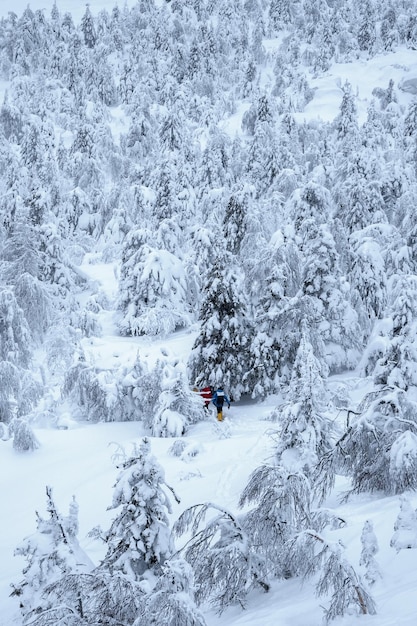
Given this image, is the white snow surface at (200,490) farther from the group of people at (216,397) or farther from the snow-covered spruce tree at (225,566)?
the group of people at (216,397)

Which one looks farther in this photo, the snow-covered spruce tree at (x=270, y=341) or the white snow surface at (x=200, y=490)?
the snow-covered spruce tree at (x=270, y=341)

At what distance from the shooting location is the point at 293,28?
7594 centimetres

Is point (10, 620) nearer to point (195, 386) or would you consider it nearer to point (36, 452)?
point (36, 452)

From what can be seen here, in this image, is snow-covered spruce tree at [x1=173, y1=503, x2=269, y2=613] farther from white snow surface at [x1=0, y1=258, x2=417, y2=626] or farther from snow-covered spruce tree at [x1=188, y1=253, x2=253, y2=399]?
A: snow-covered spruce tree at [x1=188, y1=253, x2=253, y2=399]

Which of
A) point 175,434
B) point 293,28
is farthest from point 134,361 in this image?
point 293,28

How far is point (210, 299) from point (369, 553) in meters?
15.7

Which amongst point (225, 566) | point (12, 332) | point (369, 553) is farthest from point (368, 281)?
Result: point (369, 553)

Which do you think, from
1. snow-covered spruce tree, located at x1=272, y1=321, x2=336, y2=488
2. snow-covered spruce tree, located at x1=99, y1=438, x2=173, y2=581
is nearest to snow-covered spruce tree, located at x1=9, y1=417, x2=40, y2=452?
snow-covered spruce tree, located at x1=272, y1=321, x2=336, y2=488

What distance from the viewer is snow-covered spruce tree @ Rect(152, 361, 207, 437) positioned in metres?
16.8

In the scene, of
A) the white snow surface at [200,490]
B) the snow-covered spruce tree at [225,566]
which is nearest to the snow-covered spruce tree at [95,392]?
the white snow surface at [200,490]

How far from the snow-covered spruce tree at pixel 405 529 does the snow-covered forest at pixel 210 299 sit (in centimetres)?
2

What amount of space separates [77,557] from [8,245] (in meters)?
21.8

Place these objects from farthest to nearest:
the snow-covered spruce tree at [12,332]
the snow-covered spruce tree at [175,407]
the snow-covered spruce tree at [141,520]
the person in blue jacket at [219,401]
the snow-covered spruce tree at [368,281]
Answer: the snow-covered spruce tree at [368,281]
the snow-covered spruce tree at [12,332]
the person in blue jacket at [219,401]
the snow-covered spruce tree at [175,407]
the snow-covered spruce tree at [141,520]

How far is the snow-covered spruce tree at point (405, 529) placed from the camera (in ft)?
17.4
